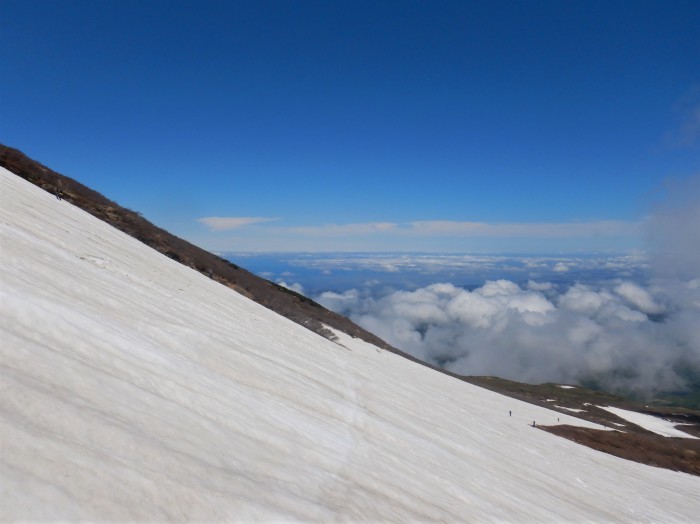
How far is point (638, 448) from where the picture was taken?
24219 millimetres

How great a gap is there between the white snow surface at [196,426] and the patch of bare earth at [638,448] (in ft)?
30.3

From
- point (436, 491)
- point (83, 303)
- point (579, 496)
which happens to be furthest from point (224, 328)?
point (579, 496)

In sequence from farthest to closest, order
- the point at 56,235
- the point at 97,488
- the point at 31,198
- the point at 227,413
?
the point at 31,198
the point at 56,235
the point at 227,413
the point at 97,488

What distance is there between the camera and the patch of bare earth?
21969mm

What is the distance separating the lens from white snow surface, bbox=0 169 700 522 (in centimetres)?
351

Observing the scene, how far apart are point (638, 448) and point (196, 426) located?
2917 centimetres

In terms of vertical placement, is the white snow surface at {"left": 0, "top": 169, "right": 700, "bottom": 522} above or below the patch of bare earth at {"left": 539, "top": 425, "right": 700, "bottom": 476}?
above

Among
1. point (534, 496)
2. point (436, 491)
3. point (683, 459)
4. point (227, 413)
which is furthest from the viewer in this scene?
point (683, 459)

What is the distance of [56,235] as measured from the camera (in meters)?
10.9

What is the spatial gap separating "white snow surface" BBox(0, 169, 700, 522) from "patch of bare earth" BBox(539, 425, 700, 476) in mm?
9223

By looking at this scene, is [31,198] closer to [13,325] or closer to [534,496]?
[13,325]

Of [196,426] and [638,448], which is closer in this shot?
[196,426]

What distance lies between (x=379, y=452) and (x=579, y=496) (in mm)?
7620

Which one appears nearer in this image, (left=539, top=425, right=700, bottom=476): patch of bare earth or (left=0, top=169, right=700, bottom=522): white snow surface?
(left=0, top=169, right=700, bottom=522): white snow surface
